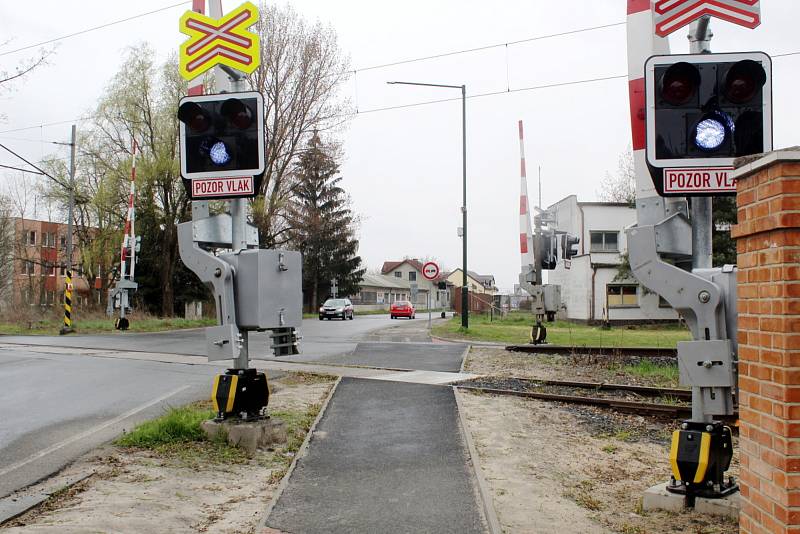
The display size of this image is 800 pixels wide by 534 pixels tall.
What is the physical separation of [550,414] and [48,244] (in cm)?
5783

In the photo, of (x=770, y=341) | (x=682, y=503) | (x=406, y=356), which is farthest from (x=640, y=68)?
(x=406, y=356)

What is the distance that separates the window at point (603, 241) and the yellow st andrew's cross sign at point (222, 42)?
34.6 meters

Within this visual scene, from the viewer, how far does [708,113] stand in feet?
14.8

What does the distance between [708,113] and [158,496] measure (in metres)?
4.78

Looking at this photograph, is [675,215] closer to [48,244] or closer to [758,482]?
[758,482]

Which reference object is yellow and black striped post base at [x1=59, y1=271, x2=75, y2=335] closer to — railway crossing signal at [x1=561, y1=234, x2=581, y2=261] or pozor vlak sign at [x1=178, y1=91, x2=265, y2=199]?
railway crossing signal at [x1=561, y1=234, x2=581, y2=261]

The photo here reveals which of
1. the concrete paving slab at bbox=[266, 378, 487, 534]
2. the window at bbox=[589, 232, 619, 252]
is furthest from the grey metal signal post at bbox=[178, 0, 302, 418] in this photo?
the window at bbox=[589, 232, 619, 252]

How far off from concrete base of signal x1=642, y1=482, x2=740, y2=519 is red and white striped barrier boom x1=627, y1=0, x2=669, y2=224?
1987 mm

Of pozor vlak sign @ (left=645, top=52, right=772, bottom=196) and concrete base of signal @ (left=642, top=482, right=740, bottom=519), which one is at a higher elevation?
pozor vlak sign @ (left=645, top=52, right=772, bottom=196)

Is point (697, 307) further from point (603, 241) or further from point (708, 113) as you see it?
point (603, 241)

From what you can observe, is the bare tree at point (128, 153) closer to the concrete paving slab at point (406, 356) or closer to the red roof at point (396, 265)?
the concrete paving slab at point (406, 356)

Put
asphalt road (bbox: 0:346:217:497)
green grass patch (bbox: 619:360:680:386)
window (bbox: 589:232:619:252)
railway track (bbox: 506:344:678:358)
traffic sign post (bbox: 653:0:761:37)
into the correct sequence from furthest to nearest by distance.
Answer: window (bbox: 589:232:619:252), railway track (bbox: 506:344:678:358), green grass patch (bbox: 619:360:680:386), asphalt road (bbox: 0:346:217:497), traffic sign post (bbox: 653:0:761:37)

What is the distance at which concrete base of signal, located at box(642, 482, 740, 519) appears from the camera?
4.50 m

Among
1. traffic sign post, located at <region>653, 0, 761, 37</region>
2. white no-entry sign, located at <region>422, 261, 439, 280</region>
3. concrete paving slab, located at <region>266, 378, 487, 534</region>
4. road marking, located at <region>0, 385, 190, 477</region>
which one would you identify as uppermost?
traffic sign post, located at <region>653, 0, 761, 37</region>
